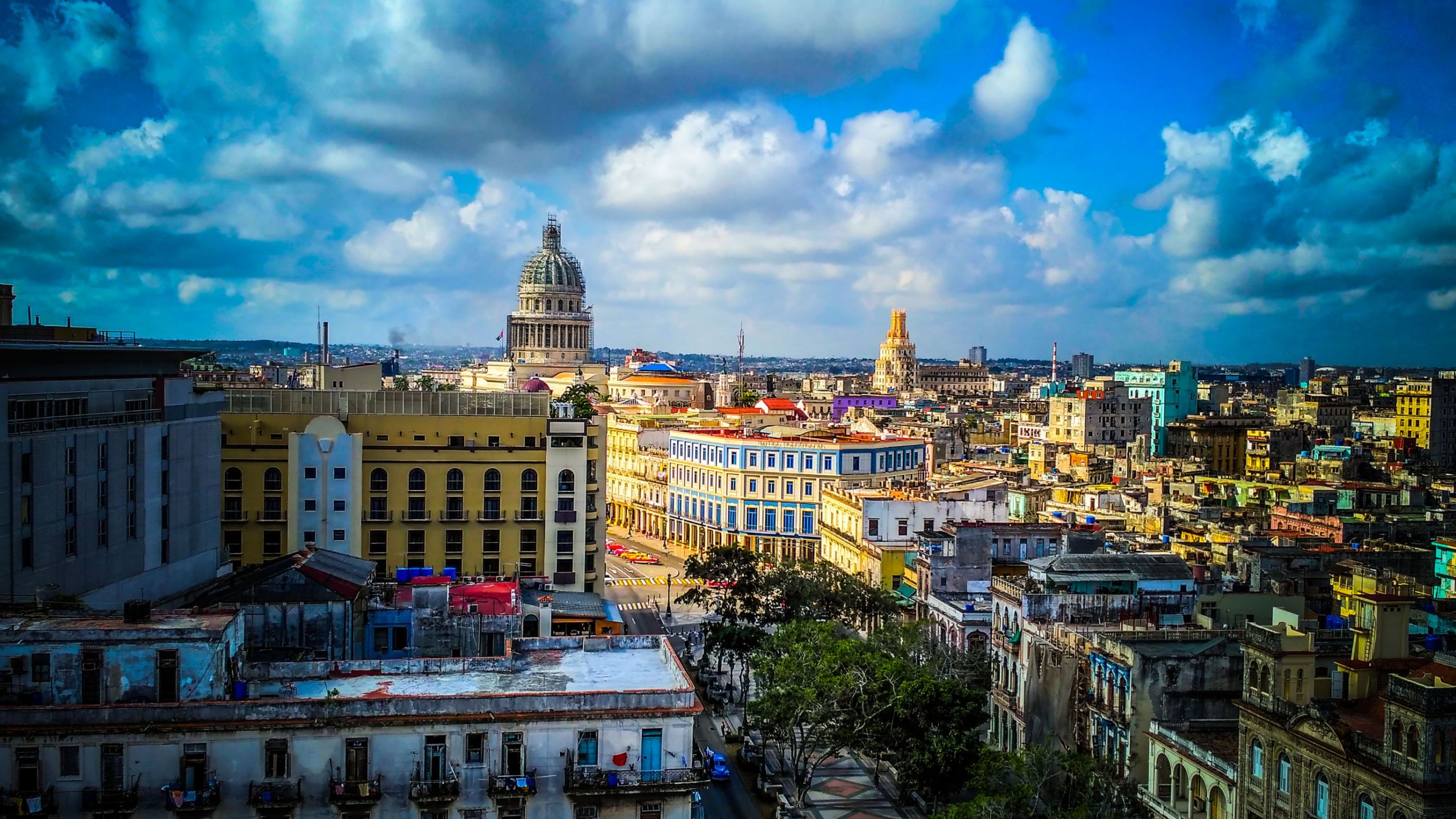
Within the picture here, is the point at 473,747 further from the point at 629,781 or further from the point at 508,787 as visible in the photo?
the point at 629,781

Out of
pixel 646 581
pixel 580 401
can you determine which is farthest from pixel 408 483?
pixel 580 401

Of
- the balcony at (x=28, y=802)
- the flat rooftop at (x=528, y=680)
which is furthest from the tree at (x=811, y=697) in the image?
the balcony at (x=28, y=802)

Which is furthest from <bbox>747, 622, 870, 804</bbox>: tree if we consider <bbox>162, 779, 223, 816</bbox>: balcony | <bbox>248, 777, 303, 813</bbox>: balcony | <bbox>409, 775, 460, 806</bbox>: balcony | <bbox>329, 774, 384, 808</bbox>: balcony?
<bbox>162, 779, 223, 816</bbox>: balcony

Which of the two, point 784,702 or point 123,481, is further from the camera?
point 123,481

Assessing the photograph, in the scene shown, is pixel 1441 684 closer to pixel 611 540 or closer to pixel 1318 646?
pixel 1318 646

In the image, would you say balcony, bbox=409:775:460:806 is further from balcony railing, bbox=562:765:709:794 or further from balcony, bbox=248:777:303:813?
balcony railing, bbox=562:765:709:794

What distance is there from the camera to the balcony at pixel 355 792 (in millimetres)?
38656

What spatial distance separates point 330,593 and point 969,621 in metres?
38.0

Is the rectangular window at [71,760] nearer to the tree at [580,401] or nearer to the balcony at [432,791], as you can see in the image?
the balcony at [432,791]

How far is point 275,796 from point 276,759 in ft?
3.52

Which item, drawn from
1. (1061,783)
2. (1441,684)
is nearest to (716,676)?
(1061,783)

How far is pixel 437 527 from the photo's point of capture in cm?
8094

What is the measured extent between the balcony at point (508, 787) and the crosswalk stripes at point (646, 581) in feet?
264

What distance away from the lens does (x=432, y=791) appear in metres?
39.4
